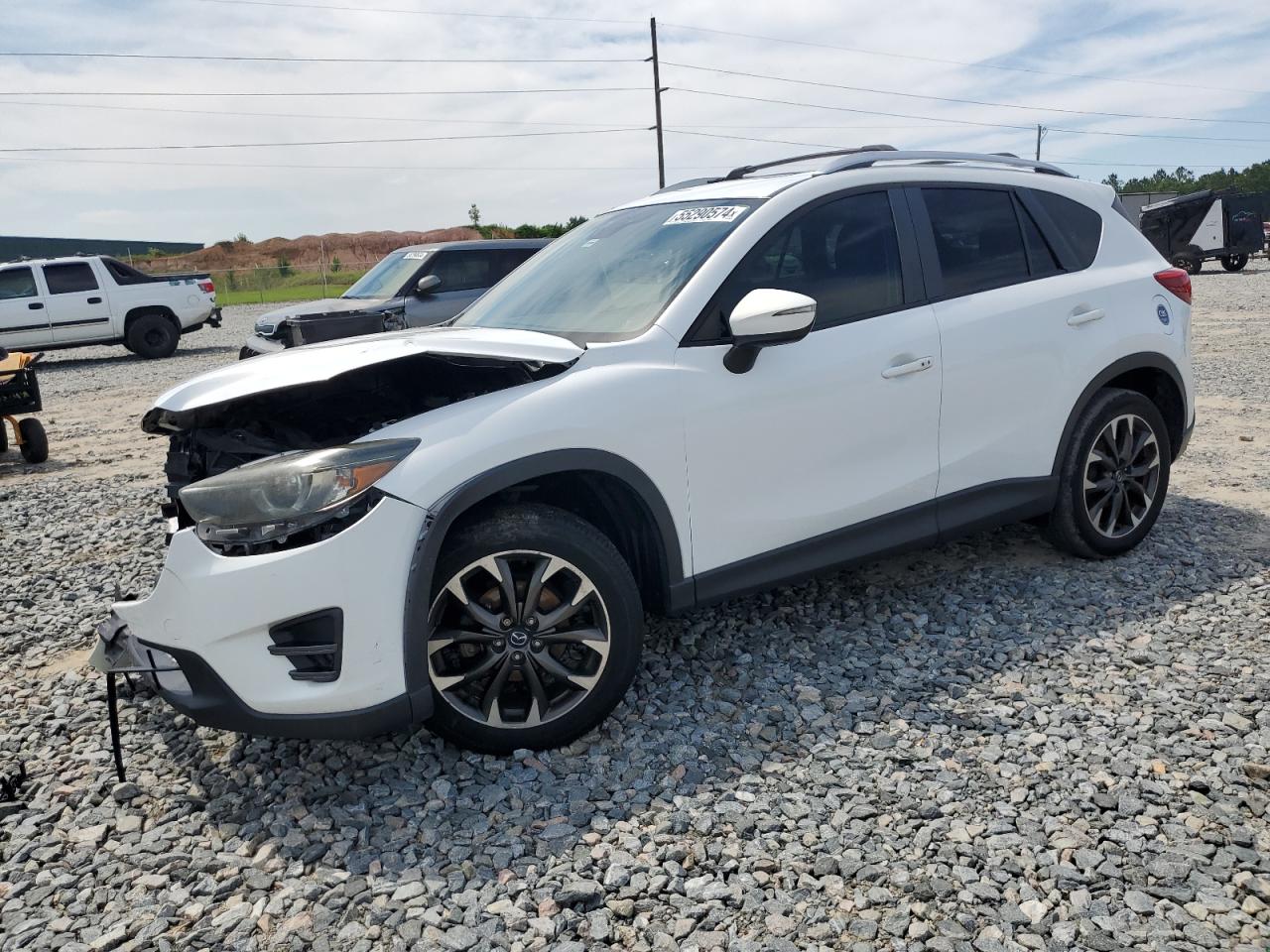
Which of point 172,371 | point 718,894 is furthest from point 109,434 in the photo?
point 718,894

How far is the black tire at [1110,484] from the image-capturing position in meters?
4.47

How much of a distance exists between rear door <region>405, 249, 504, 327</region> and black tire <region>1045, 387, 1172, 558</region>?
7899 millimetres

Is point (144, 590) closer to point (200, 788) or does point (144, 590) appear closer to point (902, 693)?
point (200, 788)

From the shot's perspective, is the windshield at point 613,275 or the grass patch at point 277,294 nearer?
the windshield at point 613,275

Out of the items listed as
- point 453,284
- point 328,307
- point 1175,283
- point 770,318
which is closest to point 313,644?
point 770,318

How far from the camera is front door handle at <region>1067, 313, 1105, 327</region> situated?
4.36 metres

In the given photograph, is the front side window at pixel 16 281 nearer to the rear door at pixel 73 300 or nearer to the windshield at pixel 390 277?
the rear door at pixel 73 300

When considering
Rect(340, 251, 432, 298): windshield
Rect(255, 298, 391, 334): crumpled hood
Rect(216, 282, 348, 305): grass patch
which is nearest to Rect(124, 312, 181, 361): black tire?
Rect(255, 298, 391, 334): crumpled hood

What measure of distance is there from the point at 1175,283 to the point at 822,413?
2.31 m

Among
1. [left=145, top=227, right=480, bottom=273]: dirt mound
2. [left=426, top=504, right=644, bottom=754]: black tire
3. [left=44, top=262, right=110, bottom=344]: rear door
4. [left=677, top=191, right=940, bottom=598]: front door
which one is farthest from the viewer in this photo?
[left=145, top=227, right=480, bottom=273]: dirt mound

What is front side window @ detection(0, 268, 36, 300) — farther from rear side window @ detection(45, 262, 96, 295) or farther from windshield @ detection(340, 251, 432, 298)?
windshield @ detection(340, 251, 432, 298)

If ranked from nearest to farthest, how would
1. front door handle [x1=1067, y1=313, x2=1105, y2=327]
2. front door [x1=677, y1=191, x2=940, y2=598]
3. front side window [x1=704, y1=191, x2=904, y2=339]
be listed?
front door [x1=677, y1=191, x2=940, y2=598]
front side window [x1=704, y1=191, x2=904, y2=339]
front door handle [x1=1067, y1=313, x2=1105, y2=327]

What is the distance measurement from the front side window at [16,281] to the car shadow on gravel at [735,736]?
660 inches

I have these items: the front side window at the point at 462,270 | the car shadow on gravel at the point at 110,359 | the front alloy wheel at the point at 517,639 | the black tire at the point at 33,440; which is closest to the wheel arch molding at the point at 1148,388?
the front alloy wheel at the point at 517,639
